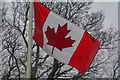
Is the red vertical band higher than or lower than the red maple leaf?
lower

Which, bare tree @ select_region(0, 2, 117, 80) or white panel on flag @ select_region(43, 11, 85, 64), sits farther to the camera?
bare tree @ select_region(0, 2, 117, 80)

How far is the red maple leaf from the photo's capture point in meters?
4.25

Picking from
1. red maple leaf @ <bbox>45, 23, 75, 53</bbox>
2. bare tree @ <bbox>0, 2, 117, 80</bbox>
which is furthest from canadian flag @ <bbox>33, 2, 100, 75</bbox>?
bare tree @ <bbox>0, 2, 117, 80</bbox>

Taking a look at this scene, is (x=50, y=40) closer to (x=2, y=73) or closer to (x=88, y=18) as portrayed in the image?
(x=88, y=18)

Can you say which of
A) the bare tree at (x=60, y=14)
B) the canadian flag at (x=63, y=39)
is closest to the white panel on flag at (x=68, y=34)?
the canadian flag at (x=63, y=39)

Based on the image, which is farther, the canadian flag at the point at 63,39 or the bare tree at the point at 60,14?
the bare tree at the point at 60,14

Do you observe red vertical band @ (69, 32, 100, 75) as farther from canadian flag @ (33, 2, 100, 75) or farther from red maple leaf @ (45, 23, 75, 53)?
red maple leaf @ (45, 23, 75, 53)

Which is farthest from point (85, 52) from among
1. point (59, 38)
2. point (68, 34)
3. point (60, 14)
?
point (60, 14)

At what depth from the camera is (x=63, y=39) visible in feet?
13.9

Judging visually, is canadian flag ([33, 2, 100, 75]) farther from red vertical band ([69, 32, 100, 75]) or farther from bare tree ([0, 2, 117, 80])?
bare tree ([0, 2, 117, 80])

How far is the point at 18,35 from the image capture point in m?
13.8

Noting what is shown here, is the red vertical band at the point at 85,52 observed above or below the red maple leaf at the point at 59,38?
below

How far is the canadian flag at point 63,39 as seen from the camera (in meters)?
4.25

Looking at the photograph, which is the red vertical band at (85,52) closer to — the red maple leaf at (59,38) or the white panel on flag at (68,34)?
the white panel on flag at (68,34)
